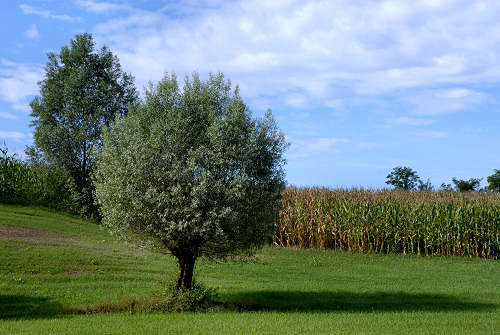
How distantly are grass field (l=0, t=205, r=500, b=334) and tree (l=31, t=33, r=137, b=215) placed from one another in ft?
51.5

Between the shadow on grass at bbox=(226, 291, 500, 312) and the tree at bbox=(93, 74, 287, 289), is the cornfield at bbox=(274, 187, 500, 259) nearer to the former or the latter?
the shadow on grass at bbox=(226, 291, 500, 312)

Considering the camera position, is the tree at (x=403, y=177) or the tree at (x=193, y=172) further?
the tree at (x=403, y=177)

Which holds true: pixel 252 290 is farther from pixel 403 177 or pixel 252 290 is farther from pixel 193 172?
pixel 403 177

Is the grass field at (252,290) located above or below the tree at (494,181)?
below

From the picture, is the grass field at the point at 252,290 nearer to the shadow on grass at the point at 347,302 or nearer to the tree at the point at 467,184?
the shadow on grass at the point at 347,302

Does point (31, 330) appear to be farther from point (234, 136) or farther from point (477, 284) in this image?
point (477, 284)

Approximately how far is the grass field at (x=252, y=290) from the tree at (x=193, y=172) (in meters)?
1.77

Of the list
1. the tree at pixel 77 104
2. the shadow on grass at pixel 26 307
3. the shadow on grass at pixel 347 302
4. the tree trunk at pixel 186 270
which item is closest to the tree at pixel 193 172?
the tree trunk at pixel 186 270

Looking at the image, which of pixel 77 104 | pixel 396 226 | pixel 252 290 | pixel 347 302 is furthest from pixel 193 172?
pixel 77 104

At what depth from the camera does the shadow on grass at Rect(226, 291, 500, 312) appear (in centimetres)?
1738

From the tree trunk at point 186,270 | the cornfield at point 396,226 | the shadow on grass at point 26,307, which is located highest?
the cornfield at point 396,226

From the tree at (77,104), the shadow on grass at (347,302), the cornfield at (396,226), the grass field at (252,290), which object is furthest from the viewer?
the tree at (77,104)

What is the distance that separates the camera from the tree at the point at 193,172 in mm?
15055

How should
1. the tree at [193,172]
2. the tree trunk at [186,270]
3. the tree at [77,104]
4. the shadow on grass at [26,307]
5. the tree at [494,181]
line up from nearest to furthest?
the tree at [193,172], the shadow on grass at [26,307], the tree trunk at [186,270], the tree at [77,104], the tree at [494,181]
